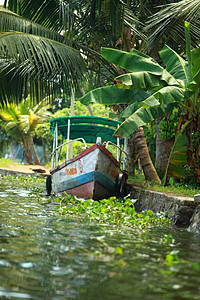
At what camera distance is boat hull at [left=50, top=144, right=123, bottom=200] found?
29.0 ft

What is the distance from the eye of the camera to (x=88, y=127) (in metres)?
11.5

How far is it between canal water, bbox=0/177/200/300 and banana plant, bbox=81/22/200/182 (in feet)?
10.2

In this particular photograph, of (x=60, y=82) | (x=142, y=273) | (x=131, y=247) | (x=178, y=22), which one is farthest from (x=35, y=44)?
(x=142, y=273)

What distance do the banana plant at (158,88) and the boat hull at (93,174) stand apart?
4.11ft

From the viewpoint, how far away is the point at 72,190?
9.91 metres

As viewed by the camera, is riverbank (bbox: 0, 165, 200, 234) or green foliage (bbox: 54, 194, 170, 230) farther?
riverbank (bbox: 0, 165, 200, 234)

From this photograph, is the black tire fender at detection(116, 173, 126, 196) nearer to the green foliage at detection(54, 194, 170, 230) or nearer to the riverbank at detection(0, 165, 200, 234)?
the riverbank at detection(0, 165, 200, 234)

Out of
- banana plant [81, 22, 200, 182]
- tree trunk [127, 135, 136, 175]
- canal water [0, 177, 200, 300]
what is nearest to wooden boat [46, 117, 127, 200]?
banana plant [81, 22, 200, 182]

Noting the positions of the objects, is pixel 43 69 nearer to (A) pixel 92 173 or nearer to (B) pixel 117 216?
(A) pixel 92 173

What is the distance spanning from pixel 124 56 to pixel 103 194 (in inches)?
137

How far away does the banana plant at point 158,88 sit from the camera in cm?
729

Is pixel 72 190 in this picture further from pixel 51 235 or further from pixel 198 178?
pixel 51 235

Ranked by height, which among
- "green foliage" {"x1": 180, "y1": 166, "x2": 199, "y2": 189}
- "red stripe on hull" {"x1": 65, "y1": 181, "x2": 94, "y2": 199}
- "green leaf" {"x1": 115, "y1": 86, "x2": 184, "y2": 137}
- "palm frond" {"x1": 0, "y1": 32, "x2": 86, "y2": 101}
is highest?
"palm frond" {"x1": 0, "y1": 32, "x2": 86, "y2": 101}

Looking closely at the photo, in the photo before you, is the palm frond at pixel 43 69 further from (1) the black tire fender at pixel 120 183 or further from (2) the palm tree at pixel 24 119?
(2) the palm tree at pixel 24 119
